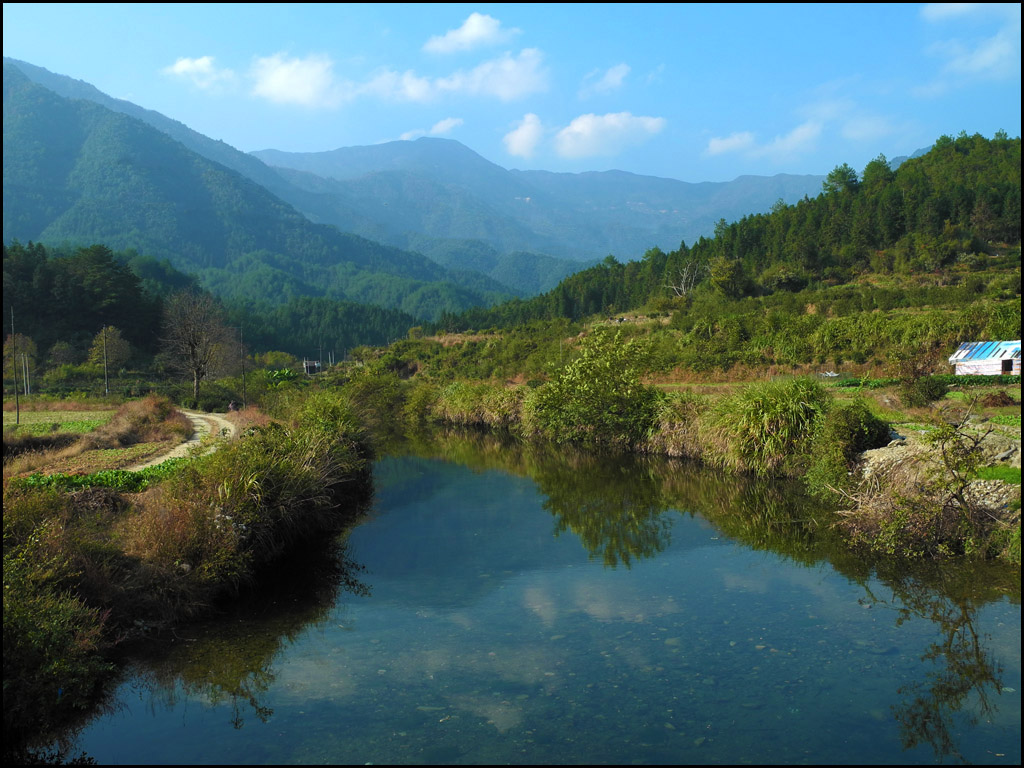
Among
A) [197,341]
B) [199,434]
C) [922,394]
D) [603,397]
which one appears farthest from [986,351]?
[197,341]

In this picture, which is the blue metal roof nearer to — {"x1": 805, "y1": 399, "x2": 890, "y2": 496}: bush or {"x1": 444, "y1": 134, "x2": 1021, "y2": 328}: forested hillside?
{"x1": 444, "y1": 134, "x2": 1021, "y2": 328}: forested hillside

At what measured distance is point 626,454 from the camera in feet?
89.9

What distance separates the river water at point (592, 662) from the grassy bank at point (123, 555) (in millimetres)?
585

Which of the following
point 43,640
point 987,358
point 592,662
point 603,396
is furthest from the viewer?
point 987,358

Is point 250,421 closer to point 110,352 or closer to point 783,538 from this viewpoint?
point 783,538

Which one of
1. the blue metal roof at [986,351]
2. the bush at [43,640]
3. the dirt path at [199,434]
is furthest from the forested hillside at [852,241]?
the bush at [43,640]

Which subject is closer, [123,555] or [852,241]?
[123,555]

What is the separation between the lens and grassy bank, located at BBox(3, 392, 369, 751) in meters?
8.24

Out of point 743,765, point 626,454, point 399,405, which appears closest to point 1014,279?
point 626,454

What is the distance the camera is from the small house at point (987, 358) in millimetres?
28047

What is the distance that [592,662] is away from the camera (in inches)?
393

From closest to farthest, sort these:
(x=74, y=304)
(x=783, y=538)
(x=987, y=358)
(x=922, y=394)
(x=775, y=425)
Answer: (x=783, y=538) < (x=775, y=425) < (x=922, y=394) < (x=987, y=358) < (x=74, y=304)

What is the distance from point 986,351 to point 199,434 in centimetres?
3207

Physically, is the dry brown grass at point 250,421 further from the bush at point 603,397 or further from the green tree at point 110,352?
the green tree at point 110,352
